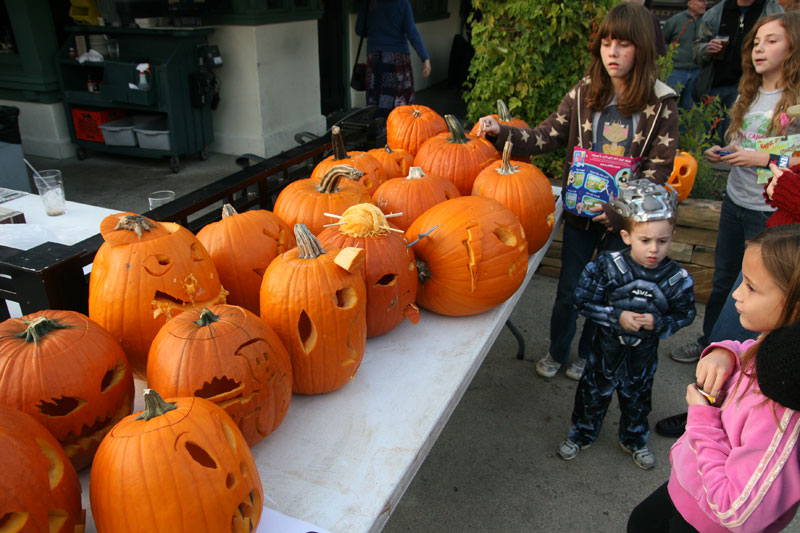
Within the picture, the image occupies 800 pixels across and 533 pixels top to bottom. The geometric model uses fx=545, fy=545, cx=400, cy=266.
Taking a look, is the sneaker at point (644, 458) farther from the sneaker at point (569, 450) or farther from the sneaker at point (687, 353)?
the sneaker at point (687, 353)

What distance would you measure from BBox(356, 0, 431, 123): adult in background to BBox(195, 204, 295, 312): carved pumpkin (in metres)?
5.31

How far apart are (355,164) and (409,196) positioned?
40 centimetres

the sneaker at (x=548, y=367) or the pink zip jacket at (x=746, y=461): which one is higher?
the pink zip jacket at (x=746, y=461)

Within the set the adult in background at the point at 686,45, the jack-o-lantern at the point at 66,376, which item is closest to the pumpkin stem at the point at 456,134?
the jack-o-lantern at the point at 66,376

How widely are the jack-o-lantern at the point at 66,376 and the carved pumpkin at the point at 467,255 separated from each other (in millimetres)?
1164

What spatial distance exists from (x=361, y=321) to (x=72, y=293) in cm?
91

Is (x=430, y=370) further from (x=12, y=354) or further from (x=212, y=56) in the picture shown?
(x=212, y=56)

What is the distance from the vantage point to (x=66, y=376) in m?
1.32

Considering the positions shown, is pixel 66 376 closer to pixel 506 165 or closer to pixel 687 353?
pixel 506 165

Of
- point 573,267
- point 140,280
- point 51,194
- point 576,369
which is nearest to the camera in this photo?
point 140,280

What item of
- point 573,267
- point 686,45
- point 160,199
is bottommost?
point 573,267

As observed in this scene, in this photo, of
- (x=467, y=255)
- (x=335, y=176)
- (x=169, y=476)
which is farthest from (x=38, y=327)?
(x=467, y=255)

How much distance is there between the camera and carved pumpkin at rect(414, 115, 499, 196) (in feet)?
9.46

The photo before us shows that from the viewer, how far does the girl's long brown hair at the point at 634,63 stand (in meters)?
2.50
